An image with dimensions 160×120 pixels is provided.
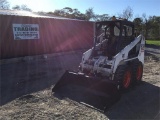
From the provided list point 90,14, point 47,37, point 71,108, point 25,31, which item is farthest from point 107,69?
point 90,14

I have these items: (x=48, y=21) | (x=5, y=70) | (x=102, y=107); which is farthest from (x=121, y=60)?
(x=48, y=21)

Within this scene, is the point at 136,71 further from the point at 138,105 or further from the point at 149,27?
the point at 149,27

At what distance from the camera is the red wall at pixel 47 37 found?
12.7 metres

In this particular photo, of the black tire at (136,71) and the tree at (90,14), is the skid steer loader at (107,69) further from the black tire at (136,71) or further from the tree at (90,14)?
the tree at (90,14)

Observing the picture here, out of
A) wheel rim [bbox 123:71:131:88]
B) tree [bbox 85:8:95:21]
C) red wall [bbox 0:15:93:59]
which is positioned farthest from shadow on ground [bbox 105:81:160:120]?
tree [bbox 85:8:95:21]

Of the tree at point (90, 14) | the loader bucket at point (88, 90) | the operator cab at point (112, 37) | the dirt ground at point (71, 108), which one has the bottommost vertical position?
the dirt ground at point (71, 108)

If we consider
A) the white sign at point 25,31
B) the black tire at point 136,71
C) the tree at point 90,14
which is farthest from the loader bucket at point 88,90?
the tree at point 90,14

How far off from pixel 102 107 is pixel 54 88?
209cm

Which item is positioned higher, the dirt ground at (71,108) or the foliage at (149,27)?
the foliage at (149,27)

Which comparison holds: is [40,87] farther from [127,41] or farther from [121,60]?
[127,41]

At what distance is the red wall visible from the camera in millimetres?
12695

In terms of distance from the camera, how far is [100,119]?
5.13 meters

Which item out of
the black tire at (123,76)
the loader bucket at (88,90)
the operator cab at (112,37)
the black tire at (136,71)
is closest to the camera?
the loader bucket at (88,90)

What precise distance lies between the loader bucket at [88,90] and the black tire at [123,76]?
0.48 meters
